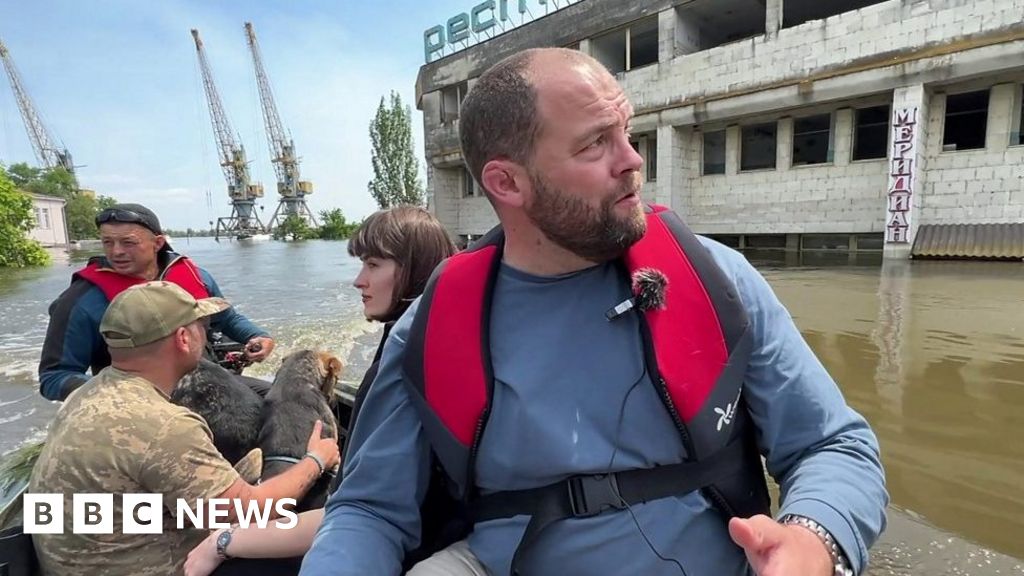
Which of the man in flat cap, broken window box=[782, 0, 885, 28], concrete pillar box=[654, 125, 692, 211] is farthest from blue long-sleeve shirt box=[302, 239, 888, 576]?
broken window box=[782, 0, 885, 28]

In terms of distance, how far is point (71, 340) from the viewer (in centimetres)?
Result: 325

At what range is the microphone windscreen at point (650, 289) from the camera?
124cm

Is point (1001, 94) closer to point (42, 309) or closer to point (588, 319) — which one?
point (588, 319)

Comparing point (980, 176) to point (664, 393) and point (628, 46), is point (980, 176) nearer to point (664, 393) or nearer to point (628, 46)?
point (628, 46)

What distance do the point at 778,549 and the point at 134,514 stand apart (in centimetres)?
187

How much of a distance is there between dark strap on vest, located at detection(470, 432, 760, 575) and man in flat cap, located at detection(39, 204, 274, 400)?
2813 mm

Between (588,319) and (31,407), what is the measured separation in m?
6.75

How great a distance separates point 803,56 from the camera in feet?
44.5

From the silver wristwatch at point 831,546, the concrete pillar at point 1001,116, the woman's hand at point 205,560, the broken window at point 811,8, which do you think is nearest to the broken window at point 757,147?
the broken window at point 811,8

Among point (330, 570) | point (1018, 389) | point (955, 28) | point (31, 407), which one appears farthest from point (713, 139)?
point (330, 570)

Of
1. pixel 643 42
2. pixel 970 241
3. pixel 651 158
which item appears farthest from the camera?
pixel 643 42

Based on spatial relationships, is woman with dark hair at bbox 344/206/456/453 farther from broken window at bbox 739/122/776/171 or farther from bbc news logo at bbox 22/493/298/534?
broken window at bbox 739/122/776/171

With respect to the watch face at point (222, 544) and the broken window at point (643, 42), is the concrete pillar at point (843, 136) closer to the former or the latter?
the broken window at point (643, 42)

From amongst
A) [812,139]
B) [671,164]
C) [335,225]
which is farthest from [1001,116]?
[335,225]
